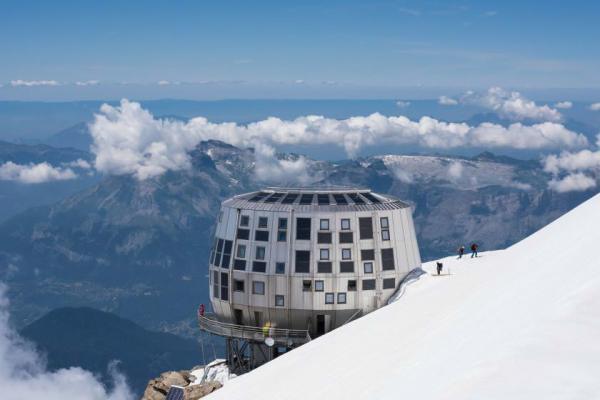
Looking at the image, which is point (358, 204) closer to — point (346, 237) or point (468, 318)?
point (346, 237)

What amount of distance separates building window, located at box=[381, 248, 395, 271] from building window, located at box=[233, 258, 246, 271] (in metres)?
15.2

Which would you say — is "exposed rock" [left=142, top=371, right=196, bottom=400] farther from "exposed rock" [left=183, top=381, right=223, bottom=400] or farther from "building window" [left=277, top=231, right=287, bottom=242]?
"building window" [left=277, top=231, right=287, bottom=242]

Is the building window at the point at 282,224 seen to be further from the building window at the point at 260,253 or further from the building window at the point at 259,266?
the building window at the point at 259,266

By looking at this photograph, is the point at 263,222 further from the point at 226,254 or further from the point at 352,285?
the point at 352,285

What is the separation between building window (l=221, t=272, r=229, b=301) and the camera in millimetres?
94156

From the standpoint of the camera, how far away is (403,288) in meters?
89.7

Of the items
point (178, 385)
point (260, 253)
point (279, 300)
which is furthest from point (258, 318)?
point (178, 385)

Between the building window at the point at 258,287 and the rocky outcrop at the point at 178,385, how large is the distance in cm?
1180

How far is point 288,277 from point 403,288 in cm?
1229

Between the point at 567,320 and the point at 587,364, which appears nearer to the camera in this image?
the point at 587,364

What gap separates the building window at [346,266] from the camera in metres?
90.9

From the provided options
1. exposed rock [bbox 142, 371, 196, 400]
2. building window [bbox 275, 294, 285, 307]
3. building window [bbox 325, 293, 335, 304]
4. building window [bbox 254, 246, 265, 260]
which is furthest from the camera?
building window [bbox 254, 246, 265, 260]

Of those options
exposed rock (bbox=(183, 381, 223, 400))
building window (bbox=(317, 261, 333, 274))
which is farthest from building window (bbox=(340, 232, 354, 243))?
exposed rock (bbox=(183, 381, 223, 400))

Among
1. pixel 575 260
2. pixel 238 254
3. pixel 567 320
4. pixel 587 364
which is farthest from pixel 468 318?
pixel 238 254
